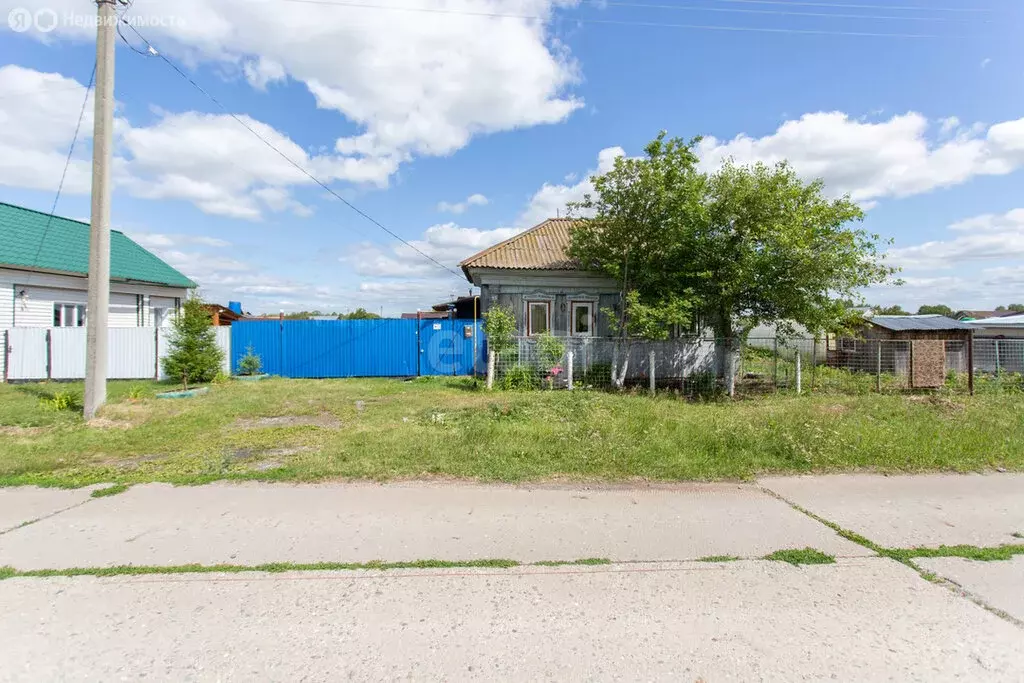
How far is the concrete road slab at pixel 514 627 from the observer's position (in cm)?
259

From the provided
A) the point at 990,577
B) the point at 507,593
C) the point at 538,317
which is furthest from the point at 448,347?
the point at 990,577

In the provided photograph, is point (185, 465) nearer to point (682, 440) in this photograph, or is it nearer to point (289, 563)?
point (289, 563)

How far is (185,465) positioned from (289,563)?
355 cm

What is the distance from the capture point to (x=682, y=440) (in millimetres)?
7031

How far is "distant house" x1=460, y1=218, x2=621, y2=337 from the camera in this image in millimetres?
16391

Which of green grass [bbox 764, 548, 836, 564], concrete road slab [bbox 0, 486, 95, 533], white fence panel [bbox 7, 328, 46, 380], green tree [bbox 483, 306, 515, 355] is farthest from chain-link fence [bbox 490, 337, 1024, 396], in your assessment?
white fence panel [bbox 7, 328, 46, 380]

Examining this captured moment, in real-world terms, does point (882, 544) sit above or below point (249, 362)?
below

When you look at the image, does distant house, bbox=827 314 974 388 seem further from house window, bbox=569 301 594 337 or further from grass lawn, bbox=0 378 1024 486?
house window, bbox=569 301 594 337

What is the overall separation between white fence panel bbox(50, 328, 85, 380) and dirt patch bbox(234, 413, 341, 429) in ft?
34.4

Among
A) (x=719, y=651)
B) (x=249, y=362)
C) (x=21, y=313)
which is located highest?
(x=21, y=313)

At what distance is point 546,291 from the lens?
1678cm

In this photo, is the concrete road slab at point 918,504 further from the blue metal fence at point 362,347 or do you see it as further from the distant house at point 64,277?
the distant house at point 64,277

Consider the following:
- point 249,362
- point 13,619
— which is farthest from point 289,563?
point 249,362

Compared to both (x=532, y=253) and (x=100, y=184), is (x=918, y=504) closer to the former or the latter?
(x=100, y=184)
